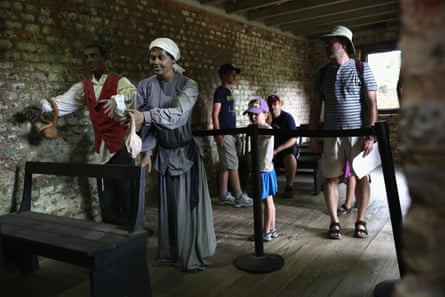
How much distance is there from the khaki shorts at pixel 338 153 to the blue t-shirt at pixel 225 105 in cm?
184

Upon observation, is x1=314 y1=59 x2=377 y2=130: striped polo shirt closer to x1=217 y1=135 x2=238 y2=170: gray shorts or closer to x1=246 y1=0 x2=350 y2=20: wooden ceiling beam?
x1=217 y1=135 x2=238 y2=170: gray shorts

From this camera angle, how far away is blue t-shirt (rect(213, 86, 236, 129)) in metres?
4.42

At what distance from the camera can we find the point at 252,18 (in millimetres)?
5922

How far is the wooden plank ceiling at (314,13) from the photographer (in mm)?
5273

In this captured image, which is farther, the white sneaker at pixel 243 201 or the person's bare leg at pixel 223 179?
the person's bare leg at pixel 223 179

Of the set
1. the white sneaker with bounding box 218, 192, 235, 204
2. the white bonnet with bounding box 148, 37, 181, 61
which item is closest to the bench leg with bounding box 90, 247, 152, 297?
the white bonnet with bounding box 148, 37, 181, 61

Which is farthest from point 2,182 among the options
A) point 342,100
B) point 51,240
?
point 342,100

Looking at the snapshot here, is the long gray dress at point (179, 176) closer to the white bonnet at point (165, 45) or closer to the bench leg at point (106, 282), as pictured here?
the white bonnet at point (165, 45)

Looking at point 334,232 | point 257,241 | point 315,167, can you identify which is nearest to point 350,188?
point 334,232

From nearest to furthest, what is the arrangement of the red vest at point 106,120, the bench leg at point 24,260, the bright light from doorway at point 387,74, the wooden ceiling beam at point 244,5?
the bench leg at point 24,260 < the red vest at point 106,120 < the wooden ceiling beam at point 244,5 < the bright light from doorway at point 387,74

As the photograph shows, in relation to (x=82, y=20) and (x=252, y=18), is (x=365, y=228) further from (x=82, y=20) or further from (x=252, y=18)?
(x=252, y=18)

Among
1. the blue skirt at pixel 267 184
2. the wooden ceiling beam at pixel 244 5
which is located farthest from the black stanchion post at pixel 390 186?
the wooden ceiling beam at pixel 244 5

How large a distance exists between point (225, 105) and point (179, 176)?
2204 mm

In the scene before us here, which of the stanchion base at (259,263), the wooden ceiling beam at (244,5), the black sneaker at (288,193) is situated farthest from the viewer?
the wooden ceiling beam at (244,5)
